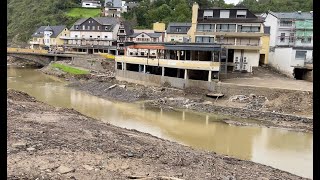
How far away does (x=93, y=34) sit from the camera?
71.2 m

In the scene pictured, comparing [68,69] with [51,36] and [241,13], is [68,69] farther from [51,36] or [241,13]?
[51,36]

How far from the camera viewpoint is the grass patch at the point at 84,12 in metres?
101

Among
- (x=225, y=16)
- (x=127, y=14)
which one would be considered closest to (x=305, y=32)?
(x=225, y=16)

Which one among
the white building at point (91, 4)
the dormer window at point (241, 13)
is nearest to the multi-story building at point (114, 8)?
the white building at point (91, 4)

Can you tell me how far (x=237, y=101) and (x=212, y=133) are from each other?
7878mm

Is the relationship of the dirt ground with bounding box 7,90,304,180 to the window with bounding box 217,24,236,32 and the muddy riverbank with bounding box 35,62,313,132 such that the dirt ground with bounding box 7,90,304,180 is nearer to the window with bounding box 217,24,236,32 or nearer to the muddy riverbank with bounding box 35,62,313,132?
the muddy riverbank with bounding box 35,62,313,132

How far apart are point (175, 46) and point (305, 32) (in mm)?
20073

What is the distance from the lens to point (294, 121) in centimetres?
2302

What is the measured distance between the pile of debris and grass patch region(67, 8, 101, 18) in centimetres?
8056

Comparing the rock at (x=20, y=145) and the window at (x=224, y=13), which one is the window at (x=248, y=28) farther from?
the rock at (x=20, y=145)

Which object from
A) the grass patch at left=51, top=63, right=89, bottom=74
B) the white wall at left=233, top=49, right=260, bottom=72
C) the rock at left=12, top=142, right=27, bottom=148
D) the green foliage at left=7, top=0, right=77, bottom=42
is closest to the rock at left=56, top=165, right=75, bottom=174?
the rock at left=12, top=142, right=27, bottom=148

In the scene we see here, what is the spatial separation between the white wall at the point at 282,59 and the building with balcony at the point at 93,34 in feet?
118

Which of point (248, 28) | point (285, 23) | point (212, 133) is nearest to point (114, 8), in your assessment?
point (285, 23)
